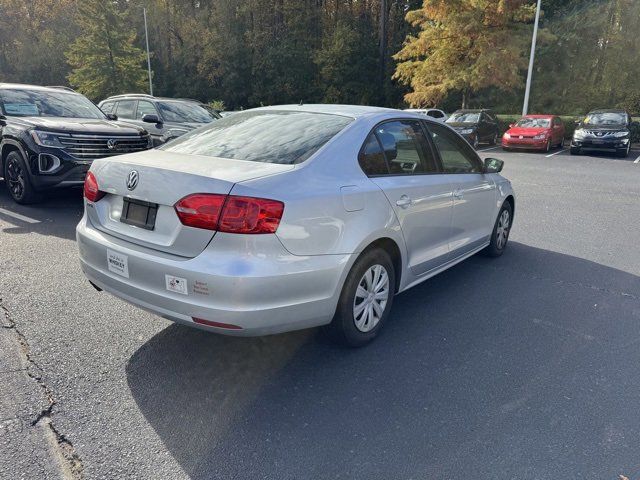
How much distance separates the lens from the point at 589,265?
5.32 metres

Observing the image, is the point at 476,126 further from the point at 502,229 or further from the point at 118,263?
the point at 118,263

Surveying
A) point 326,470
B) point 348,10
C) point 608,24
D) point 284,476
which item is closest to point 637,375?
point 326,470

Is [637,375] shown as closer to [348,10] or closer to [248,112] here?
[248,112]

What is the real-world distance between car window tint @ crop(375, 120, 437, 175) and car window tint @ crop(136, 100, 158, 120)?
822 cm

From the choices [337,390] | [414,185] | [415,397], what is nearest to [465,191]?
[414,185]

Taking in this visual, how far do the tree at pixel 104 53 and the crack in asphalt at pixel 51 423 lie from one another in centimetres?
3436

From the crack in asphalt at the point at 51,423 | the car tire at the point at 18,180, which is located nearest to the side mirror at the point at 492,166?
the crack in asphalt at the point at 51,423

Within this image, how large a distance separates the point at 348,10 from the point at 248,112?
43115mm

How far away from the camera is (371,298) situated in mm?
3363

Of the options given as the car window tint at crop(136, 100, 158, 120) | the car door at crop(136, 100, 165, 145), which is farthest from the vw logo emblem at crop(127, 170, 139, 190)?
the car window tint at crop(136, 100, 158, 120)

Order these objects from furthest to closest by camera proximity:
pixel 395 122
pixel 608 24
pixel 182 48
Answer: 1. pixel 182 48
2. pixel 608 24
3. pixel 395 122

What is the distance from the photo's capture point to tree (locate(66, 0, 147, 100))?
33.0 meters

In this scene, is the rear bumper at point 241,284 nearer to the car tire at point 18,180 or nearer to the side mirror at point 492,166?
the side mirror at point 492,166

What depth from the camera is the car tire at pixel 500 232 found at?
5.30m
